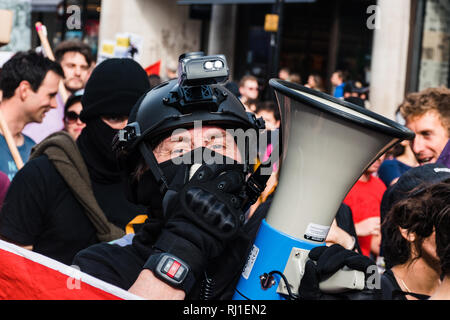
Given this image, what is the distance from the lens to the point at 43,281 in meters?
A: 1.54

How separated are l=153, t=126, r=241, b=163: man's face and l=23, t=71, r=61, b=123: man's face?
2437 millimetres

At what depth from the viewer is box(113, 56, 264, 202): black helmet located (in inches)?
71.0

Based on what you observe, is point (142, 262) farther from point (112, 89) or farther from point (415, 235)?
point (112, 89)

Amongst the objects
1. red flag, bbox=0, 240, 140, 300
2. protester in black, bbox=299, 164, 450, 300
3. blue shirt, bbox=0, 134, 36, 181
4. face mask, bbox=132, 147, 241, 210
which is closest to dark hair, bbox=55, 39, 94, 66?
blue shirt, bbox=0, 134, 36, 181

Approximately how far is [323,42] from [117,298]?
46.1ft

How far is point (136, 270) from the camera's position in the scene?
1.78 metres

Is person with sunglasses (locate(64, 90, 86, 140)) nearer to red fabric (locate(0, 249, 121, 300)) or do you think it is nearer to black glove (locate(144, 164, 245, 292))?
red fabric (locate(0, 249, 121, 300))

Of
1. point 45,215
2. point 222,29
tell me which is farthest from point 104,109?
point 222,29

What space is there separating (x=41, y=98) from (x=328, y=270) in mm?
3087

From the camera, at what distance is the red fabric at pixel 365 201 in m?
4.36

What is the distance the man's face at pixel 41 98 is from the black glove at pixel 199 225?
2.78m

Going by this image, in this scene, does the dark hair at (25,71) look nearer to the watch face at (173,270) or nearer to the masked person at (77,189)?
the masked person at (77,189)

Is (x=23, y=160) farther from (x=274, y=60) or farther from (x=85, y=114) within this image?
(x=274, y=60)

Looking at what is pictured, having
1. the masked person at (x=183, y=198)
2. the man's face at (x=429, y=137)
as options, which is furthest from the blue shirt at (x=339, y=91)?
the masked person at (x=183, y=198)
